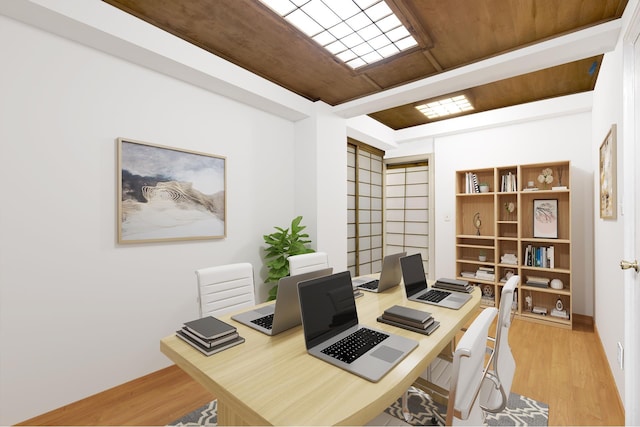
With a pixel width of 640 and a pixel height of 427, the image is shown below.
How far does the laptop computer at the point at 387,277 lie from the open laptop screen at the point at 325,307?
77cm

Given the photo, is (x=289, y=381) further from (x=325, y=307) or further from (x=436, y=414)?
(x=436, y=414)

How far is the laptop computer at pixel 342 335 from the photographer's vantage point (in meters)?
1.19

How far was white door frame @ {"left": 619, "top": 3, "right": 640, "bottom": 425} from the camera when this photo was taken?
1611mm

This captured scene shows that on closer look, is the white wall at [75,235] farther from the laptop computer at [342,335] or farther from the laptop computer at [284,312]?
the laptop computer at [342,335]

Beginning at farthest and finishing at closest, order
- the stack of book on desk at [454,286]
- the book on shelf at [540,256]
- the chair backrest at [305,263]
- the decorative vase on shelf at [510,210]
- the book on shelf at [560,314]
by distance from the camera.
Result: the decorative vase on shelf at [510,210] → the book on shelf at [540,256] → the book on shelf at [560,314] → the chair backrest at [305,263] → the stack of book on desk at [454,286]

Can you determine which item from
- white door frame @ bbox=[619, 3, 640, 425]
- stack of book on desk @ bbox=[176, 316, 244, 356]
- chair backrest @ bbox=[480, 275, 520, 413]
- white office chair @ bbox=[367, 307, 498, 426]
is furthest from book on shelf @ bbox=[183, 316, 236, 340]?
white door frame @ bbox=[619, 3, 640, 425]

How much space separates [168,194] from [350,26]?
2014 millimetres

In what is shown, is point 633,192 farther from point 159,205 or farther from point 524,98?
point 159,205

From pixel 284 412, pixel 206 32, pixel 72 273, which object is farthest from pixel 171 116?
pixel 284 412

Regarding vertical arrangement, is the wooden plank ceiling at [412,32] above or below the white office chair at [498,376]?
above

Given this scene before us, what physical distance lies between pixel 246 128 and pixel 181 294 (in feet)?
5.81

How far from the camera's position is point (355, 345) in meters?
1.33

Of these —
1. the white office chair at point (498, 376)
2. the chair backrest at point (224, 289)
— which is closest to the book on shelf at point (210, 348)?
the chair backrest at point (224, 289)

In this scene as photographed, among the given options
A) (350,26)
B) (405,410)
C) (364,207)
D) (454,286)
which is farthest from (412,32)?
(364,207)
